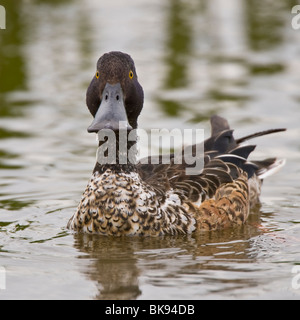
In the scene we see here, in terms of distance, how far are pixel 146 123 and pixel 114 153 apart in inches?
177

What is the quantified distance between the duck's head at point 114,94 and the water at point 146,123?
1.28m

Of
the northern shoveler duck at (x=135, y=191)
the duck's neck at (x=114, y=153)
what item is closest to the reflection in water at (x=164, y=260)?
the northern shoveler duck at (x=135, y=191)

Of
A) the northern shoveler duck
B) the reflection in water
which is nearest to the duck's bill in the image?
the northern shoveler duck

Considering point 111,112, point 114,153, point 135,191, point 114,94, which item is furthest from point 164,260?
point 114,94

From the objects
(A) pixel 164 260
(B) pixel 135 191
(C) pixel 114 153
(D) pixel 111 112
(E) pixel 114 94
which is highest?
(E) pixel 114 94

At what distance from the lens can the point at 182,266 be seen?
838 cm

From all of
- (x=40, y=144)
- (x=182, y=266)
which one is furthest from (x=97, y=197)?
(x=40, y=144)

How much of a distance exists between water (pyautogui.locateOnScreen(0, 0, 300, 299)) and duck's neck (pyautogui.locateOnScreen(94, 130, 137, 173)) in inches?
30.8

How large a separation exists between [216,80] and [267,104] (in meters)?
1.92

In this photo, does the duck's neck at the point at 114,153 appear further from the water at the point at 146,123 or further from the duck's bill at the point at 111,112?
the water at the point at 146,123

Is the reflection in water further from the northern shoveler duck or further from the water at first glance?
the northern shoveler duck

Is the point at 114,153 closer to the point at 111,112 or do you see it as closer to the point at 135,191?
the point at 135,191

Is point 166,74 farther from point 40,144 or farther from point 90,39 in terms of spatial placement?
point 40,144

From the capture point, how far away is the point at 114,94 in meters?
9.02
